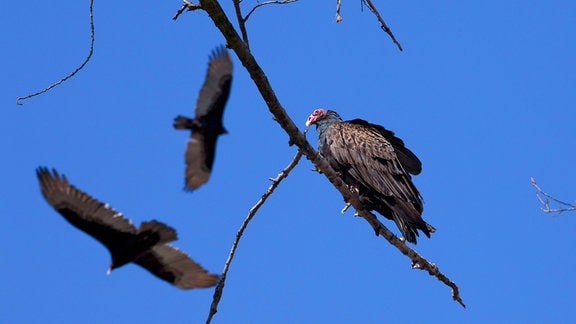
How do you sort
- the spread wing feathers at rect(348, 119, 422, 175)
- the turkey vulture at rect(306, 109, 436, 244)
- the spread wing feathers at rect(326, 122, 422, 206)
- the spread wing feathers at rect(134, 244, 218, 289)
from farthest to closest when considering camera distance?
1. the spread wing feathers at rect(348, 119, 422, 175)
2. the spread wing feathers at rect(326, 122, 422, 206)
3. the turkey vulture at rect(306, 109, 436, 244)
4. the spread wing feathers at rect(134, 244, 218, 289)

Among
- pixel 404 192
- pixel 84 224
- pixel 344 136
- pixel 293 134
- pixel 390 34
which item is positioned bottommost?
pixel 84 224

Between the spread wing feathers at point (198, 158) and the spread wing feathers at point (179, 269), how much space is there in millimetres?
449

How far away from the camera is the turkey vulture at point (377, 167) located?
6.87m

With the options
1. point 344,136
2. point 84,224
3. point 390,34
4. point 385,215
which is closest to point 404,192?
point 385,215

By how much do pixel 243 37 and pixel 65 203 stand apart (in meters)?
1.22

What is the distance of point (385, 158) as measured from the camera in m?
7.35

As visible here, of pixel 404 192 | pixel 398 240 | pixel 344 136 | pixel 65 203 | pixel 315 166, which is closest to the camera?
pixel 65 203

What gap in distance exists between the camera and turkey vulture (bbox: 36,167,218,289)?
484cm

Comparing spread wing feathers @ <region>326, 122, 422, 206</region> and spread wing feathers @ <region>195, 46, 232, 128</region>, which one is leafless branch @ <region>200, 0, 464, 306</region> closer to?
spread wing feathers @ <region>195, 46, 232, 128</region>

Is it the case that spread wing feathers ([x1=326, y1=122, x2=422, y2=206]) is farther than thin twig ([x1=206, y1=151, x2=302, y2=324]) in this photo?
Yes

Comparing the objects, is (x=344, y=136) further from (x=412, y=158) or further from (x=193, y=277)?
(x=193, y=277)

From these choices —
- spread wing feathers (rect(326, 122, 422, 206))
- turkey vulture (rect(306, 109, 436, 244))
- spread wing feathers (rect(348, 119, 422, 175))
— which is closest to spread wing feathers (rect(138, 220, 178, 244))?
turkey vulture (rect(306, 109, 436, 244))

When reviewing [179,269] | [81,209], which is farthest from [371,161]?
[81,209]

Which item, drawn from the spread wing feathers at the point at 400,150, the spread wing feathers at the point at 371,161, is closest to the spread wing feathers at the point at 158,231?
the spread wing feathers at the point at 371,161
